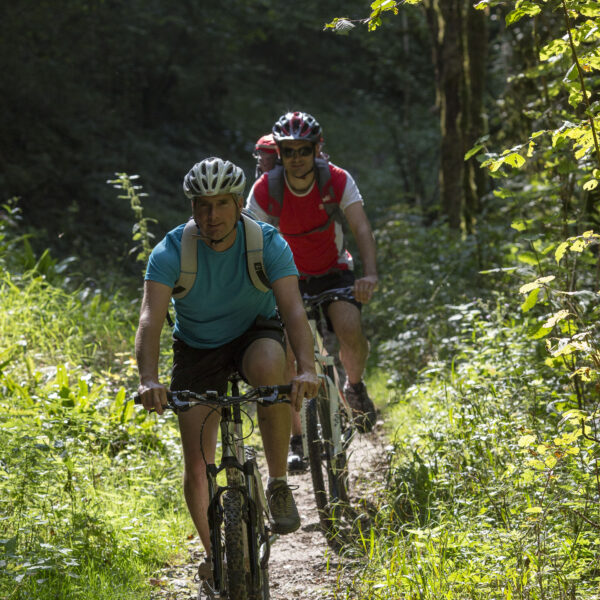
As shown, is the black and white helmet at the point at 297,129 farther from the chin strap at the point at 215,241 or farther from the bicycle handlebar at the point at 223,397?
the bicycle handlebar at the point at 223,397

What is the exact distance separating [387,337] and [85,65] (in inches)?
434

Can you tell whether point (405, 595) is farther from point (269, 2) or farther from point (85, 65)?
point (269, 2)

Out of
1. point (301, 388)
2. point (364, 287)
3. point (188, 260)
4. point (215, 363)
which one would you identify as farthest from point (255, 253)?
point (364, 287)

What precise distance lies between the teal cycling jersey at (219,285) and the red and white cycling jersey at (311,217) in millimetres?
1713

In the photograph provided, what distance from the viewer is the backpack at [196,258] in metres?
4.01

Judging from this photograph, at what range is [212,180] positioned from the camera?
3.93 metres

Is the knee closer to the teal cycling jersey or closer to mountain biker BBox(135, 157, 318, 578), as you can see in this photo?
mountain biker BBox(135, 157, 318, 578)

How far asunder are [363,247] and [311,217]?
0.50 meters

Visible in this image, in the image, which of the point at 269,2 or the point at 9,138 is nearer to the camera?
the point at 9,138

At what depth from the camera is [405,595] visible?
3.76 metres

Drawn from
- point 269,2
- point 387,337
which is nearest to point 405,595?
point 387,337

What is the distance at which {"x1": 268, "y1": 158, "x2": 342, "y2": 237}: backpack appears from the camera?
5855 mm

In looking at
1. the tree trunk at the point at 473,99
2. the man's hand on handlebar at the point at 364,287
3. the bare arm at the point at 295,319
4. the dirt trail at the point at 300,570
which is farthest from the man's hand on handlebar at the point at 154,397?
the tree trunk at the point at 473,99

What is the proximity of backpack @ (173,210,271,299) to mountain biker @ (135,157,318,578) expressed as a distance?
0.12 feet
